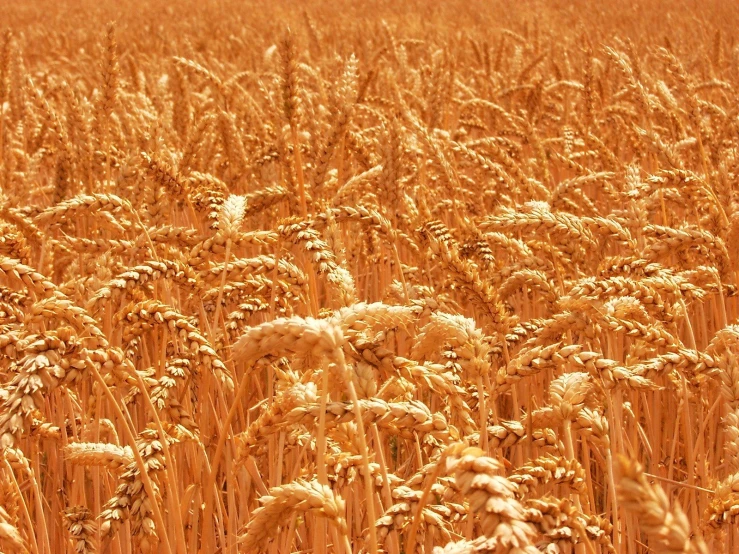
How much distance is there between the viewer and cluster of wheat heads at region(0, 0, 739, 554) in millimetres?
1014

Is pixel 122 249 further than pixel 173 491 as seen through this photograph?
Yes

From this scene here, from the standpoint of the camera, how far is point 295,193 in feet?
7.09

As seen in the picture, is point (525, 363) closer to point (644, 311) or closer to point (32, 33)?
point (644, 311)

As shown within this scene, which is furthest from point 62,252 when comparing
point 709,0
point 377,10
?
point 709,0

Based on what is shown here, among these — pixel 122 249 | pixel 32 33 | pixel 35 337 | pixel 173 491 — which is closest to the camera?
pixel 35 337

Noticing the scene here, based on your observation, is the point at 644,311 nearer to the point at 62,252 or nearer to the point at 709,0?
the point at 62,252

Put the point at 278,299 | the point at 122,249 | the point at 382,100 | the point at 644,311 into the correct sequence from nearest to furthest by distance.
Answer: the point at 644,311, the point at 278,299, the point at 122,249, the point at 382,100

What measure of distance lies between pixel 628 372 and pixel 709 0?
1604 centimetres

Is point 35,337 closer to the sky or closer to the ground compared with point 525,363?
closer to the sky

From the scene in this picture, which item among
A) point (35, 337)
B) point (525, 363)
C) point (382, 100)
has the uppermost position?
point (382, 100)

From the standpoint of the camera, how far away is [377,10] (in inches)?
617

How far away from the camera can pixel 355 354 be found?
102 centimetres

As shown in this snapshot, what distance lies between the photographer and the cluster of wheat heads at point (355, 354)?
1.01 m

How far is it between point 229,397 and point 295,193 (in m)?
0.62
